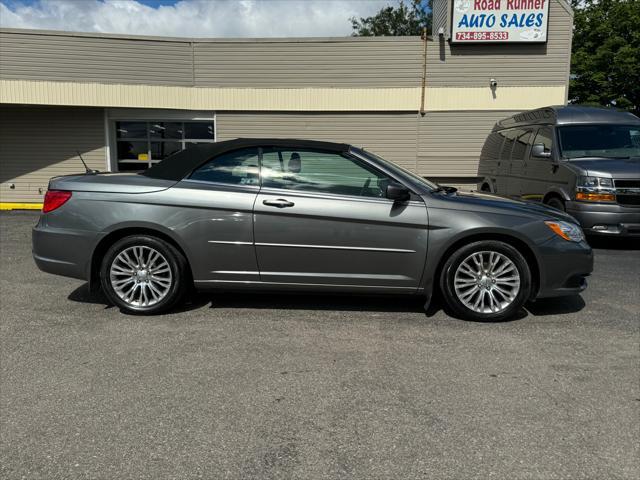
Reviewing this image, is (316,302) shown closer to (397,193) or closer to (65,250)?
(397,193)

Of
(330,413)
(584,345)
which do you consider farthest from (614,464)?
(584,345)

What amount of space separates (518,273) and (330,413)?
238cm

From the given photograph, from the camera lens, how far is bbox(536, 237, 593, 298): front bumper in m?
4.52

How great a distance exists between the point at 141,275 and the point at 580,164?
661 cm

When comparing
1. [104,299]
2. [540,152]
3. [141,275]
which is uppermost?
[540,152]

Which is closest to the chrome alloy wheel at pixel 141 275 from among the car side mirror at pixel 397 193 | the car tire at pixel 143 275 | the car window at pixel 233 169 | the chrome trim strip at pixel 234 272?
the car tire at pixel 143 275

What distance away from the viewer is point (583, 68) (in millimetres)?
33625

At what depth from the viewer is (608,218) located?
7719 mm

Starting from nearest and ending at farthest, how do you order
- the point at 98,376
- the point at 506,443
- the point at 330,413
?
the point at 506,443 < the point at 330,413 < the point at 98,376

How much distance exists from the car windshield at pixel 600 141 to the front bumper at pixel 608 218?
102cm

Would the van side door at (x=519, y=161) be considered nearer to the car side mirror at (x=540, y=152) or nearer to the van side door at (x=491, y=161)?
the van side door at (x=491, y=161)

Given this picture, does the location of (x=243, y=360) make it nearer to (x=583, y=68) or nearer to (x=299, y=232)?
(x=299, y=232)

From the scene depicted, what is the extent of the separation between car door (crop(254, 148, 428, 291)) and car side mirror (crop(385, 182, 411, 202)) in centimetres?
7

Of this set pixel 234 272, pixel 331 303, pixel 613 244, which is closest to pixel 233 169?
pixel 234 272
